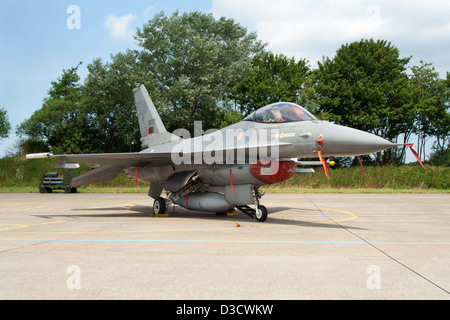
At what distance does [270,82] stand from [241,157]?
108 ft

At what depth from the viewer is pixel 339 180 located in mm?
29781

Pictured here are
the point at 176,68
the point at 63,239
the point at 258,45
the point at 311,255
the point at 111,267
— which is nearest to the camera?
the point at 111,267

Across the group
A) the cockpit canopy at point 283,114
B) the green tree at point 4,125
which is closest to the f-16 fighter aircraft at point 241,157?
the cockpit canopy at point 283,114

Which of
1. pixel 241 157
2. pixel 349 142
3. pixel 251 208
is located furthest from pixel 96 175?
pixel 349 142

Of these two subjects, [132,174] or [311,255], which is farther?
[132,174]

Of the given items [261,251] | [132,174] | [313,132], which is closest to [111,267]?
[261,251]

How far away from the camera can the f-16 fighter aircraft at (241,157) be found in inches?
355

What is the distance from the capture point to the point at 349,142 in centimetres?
857

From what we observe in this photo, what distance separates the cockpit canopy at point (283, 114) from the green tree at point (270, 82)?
29.5m

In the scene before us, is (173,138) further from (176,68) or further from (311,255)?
(176,68)

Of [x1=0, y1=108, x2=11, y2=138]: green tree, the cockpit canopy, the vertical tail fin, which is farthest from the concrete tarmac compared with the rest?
[x1=0, y1=108, x2=11, y2=138]: green tree

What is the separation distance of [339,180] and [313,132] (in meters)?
21.8

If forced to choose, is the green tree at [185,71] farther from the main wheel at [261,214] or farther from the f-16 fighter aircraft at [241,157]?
the main wheel at [261,214]

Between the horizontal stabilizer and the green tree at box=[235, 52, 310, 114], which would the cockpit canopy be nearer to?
the horizontal stabilizer
